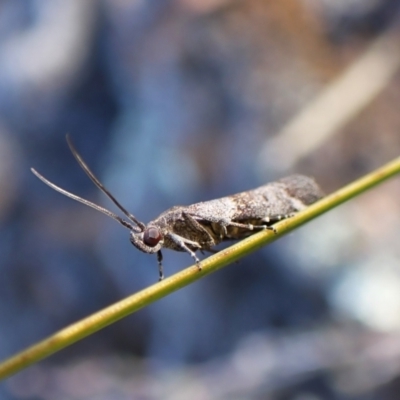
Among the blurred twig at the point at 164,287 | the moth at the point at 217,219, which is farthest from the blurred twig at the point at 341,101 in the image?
the blurred twig at the point at 164,287

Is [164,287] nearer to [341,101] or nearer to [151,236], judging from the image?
[151,236]

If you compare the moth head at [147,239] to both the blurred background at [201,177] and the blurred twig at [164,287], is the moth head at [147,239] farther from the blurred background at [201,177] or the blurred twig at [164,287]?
the blurred background at [201,177]

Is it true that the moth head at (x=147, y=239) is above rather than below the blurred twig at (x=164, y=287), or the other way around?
above

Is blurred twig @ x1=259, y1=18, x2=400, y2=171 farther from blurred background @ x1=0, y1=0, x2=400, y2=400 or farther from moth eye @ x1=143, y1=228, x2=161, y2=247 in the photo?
moth eye @ x1=143, y1=228, x2=161, y2=247

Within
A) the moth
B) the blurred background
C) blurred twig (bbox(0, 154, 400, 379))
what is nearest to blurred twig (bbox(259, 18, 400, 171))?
the blurred background

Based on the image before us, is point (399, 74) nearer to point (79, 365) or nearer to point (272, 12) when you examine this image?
point (272, 12)

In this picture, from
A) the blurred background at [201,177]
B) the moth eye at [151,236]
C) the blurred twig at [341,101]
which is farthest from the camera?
the blurred twig at [341,101]
